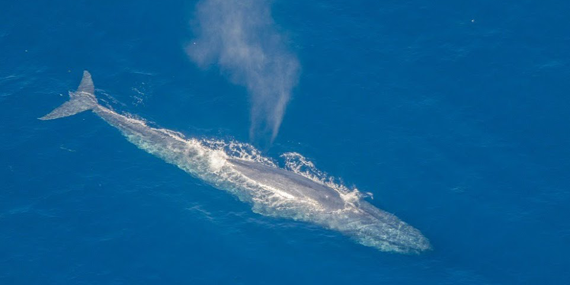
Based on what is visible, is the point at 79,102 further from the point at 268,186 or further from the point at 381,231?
the point at 381,231

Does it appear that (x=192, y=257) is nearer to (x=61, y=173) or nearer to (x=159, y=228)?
(x=159, y=228)

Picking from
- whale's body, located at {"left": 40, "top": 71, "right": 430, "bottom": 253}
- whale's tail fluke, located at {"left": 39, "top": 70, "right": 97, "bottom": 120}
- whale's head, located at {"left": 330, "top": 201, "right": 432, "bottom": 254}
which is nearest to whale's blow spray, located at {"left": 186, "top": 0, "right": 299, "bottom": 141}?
whale's body, located at {"left": 40, "top": 71, "right": 430, "bottom": 253}

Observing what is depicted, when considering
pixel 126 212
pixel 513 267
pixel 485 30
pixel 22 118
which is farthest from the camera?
pixel 485 30

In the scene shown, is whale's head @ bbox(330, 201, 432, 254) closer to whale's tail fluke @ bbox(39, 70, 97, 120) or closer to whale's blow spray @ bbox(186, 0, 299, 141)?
Result: whale's blow spray @ bbox(186, 0, 299, 141)

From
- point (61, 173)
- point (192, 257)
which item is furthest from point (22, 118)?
point (192, 257)

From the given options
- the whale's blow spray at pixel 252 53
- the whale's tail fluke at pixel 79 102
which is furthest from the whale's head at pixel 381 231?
the whale's tail fluke at pixel 79 102

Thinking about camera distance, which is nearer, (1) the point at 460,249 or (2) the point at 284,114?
(1) the point at 460,249
